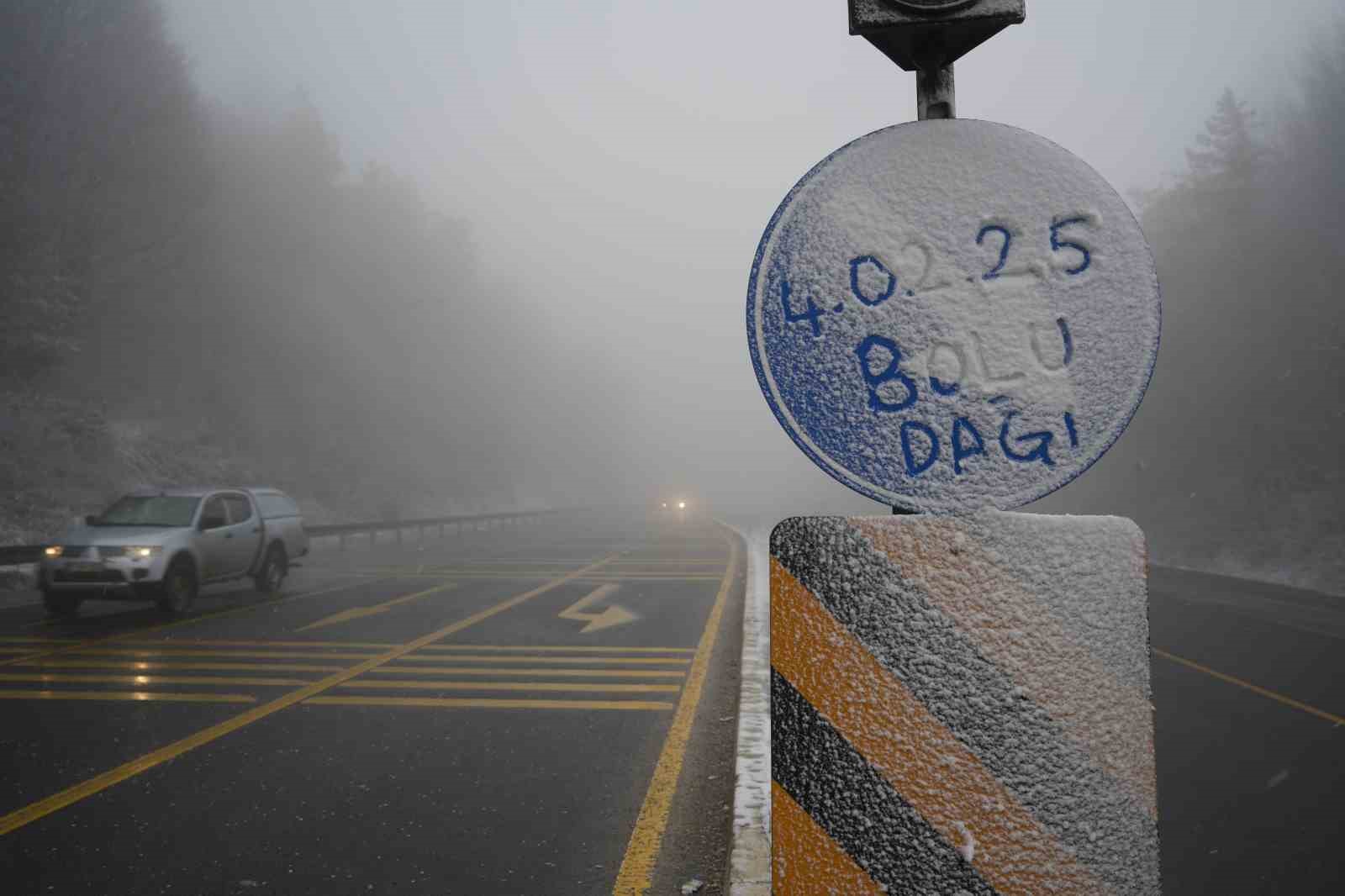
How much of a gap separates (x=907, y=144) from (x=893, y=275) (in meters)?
0.24

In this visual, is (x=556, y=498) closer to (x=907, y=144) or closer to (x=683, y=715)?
(x=683, y=715)

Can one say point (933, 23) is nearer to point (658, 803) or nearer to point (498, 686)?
point (658, 803)

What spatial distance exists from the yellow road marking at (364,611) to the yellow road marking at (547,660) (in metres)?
2.81

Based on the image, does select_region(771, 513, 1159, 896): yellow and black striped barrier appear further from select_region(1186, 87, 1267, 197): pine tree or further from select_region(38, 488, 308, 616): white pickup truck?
select_region(1186, 87, 1267, 197): pine tree

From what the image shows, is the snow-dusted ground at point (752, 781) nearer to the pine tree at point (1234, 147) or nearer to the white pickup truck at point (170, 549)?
the white pickup truck at point (170, 549)

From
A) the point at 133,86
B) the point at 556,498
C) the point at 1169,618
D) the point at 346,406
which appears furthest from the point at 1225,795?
the point at 556,498

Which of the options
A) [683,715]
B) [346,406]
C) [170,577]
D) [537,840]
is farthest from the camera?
[346,406]

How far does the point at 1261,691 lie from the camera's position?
795 centimetres

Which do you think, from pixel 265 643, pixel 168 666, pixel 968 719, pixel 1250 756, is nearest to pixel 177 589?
pixel 265 643

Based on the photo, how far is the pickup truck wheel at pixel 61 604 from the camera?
11633 mm

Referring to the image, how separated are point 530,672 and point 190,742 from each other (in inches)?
130

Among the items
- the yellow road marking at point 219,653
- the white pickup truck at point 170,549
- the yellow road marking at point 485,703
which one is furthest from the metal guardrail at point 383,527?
the yellow road marking at point 485,703

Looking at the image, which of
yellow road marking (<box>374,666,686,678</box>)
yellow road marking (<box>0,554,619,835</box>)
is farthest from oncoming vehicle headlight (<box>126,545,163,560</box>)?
yellow road marking (<box>374,666,686,678</box>)

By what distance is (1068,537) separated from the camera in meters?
1.47
